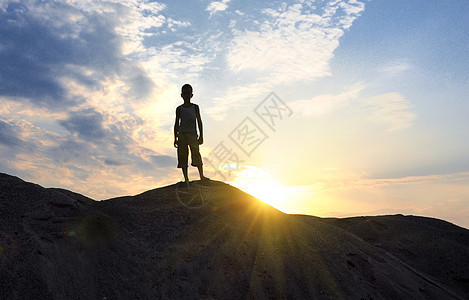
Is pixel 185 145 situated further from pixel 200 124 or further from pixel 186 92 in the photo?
pixel 186 92

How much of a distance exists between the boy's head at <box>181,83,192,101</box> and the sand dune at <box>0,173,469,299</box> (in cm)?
253

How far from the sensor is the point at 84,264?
500 centimetres

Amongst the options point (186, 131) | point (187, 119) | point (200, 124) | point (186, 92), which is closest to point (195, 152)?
point (186, 131)

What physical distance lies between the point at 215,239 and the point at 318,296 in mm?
2262

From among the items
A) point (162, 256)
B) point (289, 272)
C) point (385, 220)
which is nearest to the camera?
point (162, 256)

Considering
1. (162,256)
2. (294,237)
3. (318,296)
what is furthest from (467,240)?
(162,256)

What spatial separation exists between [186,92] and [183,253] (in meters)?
4.35

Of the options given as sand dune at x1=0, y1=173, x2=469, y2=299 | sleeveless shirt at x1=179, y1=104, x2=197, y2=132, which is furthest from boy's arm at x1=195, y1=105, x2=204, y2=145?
sand dune at x1=0, y1=173, x2=469, y2=299

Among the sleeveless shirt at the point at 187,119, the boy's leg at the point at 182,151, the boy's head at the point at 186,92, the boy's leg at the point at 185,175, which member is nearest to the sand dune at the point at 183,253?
the boy's leg at the point at 185,175

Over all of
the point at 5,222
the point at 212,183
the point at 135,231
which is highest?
the point at 212,183

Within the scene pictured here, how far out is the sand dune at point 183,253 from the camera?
477cm

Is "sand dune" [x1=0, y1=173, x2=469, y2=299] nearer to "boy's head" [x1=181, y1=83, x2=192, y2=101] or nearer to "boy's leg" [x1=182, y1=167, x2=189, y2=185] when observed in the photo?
"boy's leg" [x1=182, y1=167, x2=189, y2=185]

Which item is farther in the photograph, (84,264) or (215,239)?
(215,239)

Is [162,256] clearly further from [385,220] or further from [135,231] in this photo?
[385,220]
